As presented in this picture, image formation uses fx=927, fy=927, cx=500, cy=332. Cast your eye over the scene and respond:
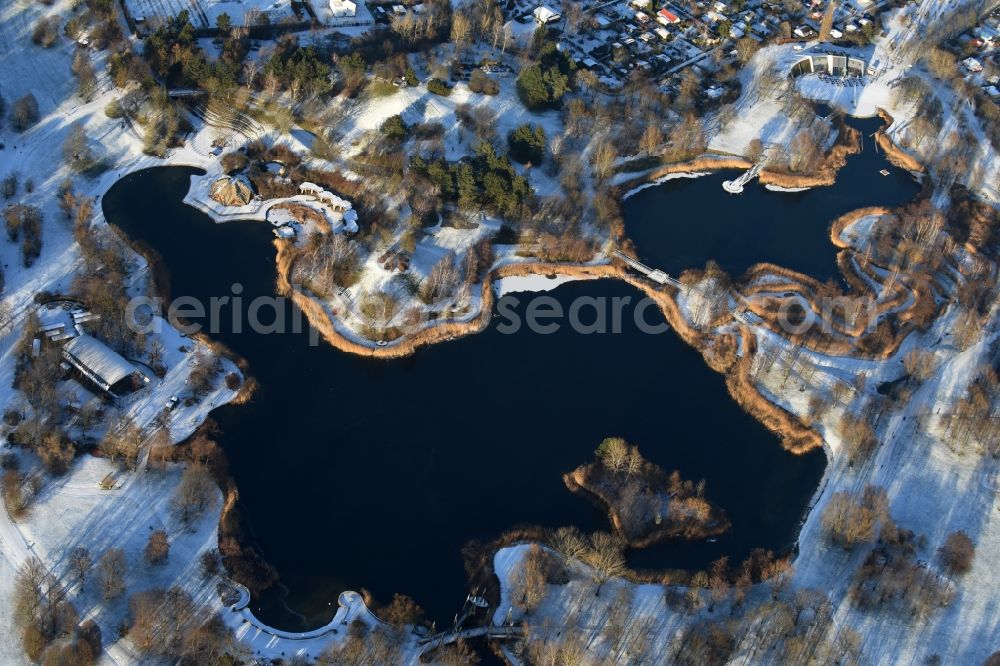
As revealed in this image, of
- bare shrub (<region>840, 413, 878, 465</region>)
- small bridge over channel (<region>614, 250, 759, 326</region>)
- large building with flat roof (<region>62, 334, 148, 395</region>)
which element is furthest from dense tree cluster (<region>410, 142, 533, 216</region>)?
bare shrub (<region>840, 413, 878, 465</region>)

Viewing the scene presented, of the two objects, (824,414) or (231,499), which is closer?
(231,499)

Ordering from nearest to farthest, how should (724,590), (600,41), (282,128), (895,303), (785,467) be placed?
(724,590)
(785,467)
(895,303)
(282,128)
(600,41)

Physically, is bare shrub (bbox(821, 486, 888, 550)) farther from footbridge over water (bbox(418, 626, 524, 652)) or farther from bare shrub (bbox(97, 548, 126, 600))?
bare shrub (bbox(97, 548, 126, 600))

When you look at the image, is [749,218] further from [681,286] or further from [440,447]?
[440,447]

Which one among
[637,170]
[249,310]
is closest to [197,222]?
[249,310]

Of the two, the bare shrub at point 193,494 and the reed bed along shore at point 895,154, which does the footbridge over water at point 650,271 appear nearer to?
the reed bed along shore at point 895,154

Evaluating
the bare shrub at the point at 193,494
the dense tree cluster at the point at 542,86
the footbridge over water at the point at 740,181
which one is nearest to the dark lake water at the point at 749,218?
the footbridge over water at the point at 740,181

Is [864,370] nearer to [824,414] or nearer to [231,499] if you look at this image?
[824,414]

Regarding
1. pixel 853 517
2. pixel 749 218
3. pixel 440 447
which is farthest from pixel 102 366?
pixel 749 218
